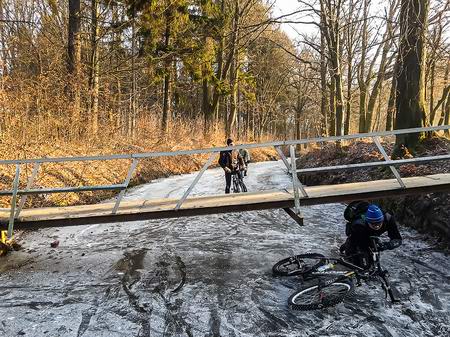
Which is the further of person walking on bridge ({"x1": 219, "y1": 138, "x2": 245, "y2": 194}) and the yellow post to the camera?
person walking on bridge ({"x1": 219, "y1": 138, "x2": 245, "y2": 194})

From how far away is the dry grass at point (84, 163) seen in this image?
11078 millimetres

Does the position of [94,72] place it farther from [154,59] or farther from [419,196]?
[419,196]

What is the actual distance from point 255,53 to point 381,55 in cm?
1764

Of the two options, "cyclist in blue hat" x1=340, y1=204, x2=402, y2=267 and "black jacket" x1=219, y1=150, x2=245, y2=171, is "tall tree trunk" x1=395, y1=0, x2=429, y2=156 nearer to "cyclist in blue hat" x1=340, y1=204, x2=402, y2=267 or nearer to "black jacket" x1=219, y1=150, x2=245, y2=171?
"black jacket" x1=219, y1=150, x2=245, y2=171

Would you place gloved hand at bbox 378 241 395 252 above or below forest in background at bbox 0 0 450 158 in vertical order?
below

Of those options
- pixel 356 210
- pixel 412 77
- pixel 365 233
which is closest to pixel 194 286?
pixel 365 233

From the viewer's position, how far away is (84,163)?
14.3 m

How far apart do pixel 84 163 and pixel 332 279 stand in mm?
11229

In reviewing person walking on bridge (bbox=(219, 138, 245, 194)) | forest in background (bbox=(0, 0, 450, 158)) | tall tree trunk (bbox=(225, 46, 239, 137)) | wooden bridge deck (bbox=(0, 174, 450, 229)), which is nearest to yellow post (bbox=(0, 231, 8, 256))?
wooden bridge deck (bbox=(0, 174, 450, 229))

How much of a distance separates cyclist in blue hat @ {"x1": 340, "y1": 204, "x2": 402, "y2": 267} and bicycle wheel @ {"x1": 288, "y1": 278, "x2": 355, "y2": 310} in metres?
0.53

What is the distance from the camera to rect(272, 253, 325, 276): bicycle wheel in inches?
240

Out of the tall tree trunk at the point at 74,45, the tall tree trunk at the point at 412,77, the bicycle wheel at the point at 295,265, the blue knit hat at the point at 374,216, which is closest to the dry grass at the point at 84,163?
the tall tree trunk at the point at 74,45

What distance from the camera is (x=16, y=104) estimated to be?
12281 millimetres

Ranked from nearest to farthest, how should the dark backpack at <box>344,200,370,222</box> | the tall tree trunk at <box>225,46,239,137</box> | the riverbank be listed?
1. the dark backpack at <box>344,200,370,222</box>
2. the riverbank
3. the tall tree trunk at <box>225,46,239,137</box>
